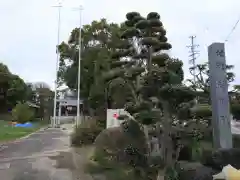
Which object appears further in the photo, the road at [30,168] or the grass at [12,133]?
the grass at [12,133]

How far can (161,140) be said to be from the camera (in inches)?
306

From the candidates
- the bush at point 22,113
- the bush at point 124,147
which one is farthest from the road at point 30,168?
the bush at point 22,113

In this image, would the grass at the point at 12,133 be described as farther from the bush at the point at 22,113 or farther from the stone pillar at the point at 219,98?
the stone pillar at the point at 219,98

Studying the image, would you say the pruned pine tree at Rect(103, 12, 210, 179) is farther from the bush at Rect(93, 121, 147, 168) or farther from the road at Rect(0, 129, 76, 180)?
the road at Rect(0, 129, 76, 180)

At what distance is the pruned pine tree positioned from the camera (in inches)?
289

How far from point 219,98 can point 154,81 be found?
1677mm

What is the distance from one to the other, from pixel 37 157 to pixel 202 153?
300 inches

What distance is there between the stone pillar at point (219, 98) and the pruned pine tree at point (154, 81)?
0.60 m

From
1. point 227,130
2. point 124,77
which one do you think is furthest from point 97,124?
point 227,130

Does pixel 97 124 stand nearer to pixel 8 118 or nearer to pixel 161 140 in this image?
pixel 161 140

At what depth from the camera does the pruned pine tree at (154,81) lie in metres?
7.35

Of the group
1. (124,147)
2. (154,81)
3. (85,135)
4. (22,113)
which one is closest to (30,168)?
(124,147)

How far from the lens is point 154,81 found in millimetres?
8055

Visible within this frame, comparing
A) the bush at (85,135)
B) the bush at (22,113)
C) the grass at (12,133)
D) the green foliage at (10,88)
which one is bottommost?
the grass at (12,133)
